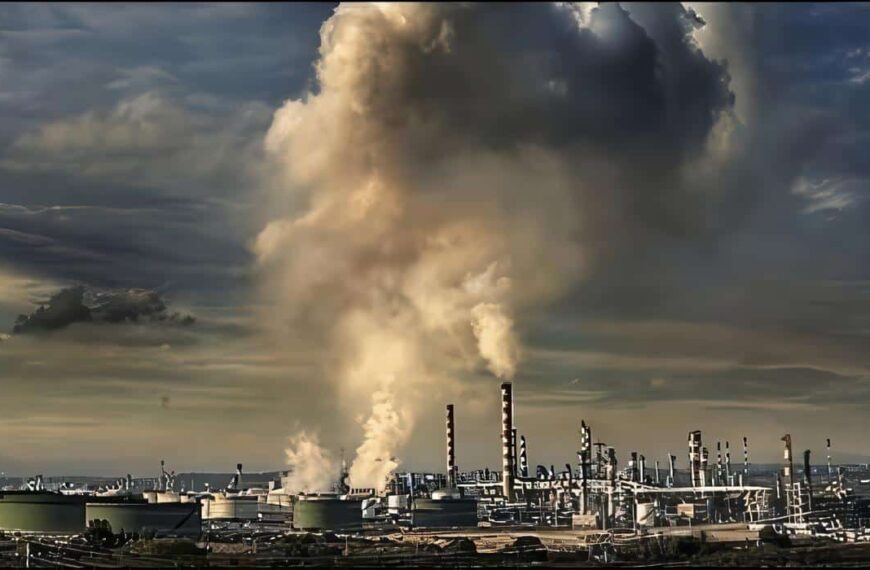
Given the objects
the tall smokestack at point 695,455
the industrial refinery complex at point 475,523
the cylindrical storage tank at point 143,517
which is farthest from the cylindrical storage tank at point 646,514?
the cylindrical storage tank at point 143,517

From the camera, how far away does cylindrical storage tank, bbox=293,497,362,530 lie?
100 meters

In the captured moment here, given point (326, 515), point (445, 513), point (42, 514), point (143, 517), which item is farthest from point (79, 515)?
point (445, 513)

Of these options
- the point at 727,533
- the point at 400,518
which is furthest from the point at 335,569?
the point at 400,518

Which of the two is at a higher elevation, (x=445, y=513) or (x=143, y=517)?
(x=143, y=517)

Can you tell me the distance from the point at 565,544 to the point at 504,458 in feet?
134

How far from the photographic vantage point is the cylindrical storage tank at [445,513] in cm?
11388

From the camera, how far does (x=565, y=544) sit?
276ft

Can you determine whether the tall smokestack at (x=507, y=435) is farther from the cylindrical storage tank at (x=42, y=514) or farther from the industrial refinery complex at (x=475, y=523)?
the cylindrical storage tank at (x=42, y=514)

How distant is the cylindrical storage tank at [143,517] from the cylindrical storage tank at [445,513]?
3593 centimetres

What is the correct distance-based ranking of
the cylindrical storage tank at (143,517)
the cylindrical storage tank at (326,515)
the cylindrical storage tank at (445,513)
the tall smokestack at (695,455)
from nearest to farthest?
1. the cylindrical storage tank at (143,517)
2. the cylindrical storage tank at (326,515)
3. the cylindrical storage tank at (445,513)
4. the tall smokestack at (695,455)

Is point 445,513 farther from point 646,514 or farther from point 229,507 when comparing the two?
point 229,507

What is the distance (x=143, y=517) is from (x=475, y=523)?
143 feet

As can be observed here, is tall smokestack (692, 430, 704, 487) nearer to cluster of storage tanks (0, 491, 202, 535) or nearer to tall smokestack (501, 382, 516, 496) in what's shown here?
tall smokestack (501, 382, 516, 496)

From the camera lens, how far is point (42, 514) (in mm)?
79500
